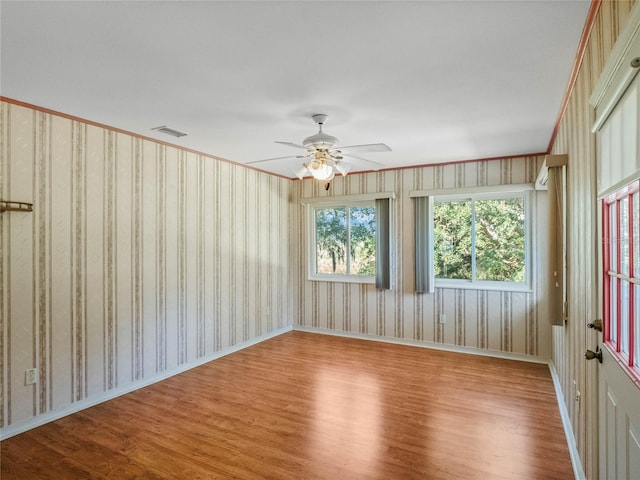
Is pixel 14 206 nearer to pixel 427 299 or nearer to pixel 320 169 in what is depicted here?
pixel 320 169

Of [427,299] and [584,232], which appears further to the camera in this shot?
[427,299]

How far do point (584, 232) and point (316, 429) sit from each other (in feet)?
7.25

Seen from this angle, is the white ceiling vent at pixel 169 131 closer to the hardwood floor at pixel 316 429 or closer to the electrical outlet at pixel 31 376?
the electrical outlet at pixel 31 376

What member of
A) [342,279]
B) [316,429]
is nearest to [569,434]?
[316,429]

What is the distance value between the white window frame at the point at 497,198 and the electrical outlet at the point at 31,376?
4.27 m

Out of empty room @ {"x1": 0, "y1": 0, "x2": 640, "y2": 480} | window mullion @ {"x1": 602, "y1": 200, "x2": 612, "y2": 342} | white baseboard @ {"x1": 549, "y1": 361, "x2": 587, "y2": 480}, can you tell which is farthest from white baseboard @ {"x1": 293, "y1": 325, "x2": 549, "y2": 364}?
window mullion @ {"x1": 602, "y1": 200, "x2": 612, "y2": 342}

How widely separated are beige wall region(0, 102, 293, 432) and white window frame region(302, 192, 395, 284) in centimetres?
112

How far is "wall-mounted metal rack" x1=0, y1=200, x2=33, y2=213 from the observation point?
8.29 ft

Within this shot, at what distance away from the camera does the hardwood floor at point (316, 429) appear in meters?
2.22

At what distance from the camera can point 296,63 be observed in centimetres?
211

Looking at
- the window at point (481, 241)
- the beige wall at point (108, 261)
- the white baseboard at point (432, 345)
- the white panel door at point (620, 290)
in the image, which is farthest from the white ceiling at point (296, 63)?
the white baseboard at point (432, 345)

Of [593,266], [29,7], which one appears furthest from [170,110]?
[593,266]

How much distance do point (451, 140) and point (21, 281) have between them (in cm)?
399

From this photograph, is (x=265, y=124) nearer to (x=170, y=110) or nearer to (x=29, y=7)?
(x=170, y=110)
